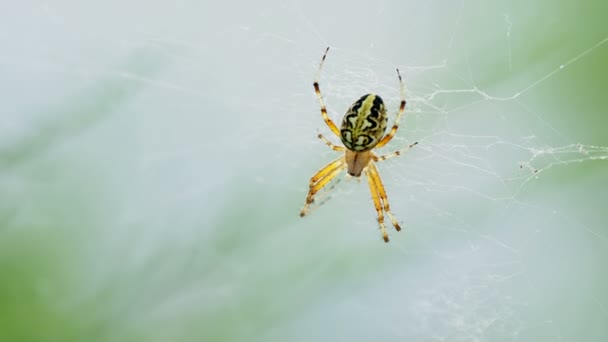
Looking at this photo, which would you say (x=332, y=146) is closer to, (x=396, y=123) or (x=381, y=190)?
(x=396, y=123)

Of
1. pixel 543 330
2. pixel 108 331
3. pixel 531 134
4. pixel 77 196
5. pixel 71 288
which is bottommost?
pixel 543 330

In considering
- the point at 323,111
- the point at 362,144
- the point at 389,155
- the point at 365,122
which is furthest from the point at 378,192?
the point at 365,122

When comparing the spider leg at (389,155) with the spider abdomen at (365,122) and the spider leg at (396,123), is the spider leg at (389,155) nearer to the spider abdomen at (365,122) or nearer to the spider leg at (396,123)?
the spider leg at (396,123)

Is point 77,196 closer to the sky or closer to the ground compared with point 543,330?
closer to the sky

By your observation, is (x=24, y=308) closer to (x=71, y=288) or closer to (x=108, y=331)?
(x=71, y=288)

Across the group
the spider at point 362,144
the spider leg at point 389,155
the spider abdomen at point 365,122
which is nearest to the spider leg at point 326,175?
the spider at point 362,144

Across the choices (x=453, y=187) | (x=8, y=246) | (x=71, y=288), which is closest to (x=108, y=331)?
(x=71, y=288)

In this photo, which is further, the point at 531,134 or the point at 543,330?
the point at 543,330

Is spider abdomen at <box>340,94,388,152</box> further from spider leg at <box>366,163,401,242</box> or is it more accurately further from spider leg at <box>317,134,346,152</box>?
spider leg at <box>366,163,401,242</box>
